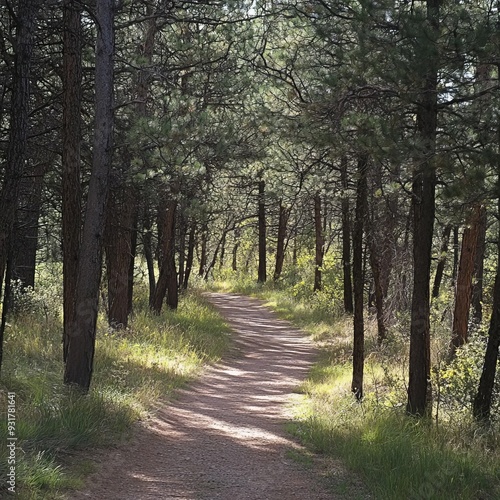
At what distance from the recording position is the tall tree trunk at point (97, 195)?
23.9 feet

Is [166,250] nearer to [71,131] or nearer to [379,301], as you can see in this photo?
[379,301]

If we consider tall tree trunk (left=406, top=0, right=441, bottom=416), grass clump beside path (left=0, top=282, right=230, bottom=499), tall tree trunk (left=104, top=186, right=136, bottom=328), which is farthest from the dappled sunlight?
tall tree trunk (left=104, top=186, right=136, bottom=328)

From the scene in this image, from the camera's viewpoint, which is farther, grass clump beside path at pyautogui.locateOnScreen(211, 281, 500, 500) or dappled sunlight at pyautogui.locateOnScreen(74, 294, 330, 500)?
dappled sunlight at pyautogui.locateOnScreen(74, 294, 330, 500)

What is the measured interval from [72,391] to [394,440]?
12.0 feet

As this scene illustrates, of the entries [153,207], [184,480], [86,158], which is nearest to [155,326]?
[153,207]

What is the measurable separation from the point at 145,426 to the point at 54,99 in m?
4.55

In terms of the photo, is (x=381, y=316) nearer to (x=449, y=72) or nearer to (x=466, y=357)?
(x=466, y=357)

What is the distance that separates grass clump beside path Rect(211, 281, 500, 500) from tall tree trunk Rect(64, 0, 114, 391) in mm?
2940

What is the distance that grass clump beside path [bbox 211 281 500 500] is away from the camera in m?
5.62

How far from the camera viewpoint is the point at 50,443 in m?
5.68

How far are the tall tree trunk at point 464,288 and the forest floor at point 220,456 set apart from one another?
11.9 feet

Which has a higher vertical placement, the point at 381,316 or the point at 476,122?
the point at 476,122

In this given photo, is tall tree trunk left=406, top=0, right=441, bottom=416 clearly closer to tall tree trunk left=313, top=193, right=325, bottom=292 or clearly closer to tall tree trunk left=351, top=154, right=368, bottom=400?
tall tree trunk left=351, top=154, right=368, bottom=400

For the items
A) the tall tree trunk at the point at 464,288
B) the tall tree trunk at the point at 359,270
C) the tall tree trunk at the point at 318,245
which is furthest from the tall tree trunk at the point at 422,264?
the tall tree trunk at the point at 318,245
